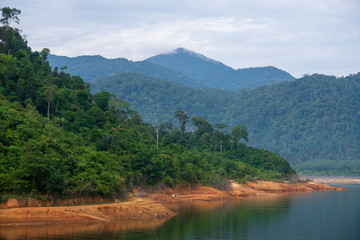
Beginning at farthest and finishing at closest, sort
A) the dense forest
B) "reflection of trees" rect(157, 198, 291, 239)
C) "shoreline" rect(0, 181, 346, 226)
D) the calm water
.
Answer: the dense forest → "reflection of trees" rect(157, 198, 291, 239) → "shoreline" rect(0, 181, 346, 226) → the calm water

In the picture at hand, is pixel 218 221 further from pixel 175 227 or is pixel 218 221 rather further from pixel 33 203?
pixel 33 203

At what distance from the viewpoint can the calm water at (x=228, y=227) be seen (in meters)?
36.7

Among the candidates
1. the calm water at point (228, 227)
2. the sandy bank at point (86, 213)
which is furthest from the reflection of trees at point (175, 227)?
the sandy bank at point (86, 213)

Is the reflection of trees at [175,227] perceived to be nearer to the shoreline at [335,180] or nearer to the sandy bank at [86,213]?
the sandy bank at [86,213]

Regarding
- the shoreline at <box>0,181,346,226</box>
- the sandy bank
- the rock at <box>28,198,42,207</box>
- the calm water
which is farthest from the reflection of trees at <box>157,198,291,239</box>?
the rock at <box>28,198,42,207</box>

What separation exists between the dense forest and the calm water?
5.34 m

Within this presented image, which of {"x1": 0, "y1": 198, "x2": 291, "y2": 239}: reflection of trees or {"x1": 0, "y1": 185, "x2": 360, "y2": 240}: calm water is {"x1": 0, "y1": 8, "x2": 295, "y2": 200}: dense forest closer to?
{"x1": 0, "y1": 198, "x2": 291, "y2": 239}: reflection of trees

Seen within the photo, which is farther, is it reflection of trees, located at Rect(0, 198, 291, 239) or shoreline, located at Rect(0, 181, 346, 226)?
shoreline, located at Rect(0, 181, 346, 226)

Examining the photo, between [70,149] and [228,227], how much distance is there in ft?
60.5

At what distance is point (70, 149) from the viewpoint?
159ft

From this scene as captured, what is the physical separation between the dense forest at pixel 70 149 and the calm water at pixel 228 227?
17.5 ft

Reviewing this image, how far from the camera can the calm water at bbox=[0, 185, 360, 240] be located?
36.7 m

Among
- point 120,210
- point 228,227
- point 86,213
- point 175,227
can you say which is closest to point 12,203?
point 86,213

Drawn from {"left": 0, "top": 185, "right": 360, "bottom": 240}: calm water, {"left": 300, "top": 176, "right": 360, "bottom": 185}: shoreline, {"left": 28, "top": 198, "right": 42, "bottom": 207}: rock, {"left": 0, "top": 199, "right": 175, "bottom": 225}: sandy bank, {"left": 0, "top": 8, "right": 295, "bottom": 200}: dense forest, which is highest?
{"left": 0, "top": 8, "right": 295, "bottom": 200}: dense forest
